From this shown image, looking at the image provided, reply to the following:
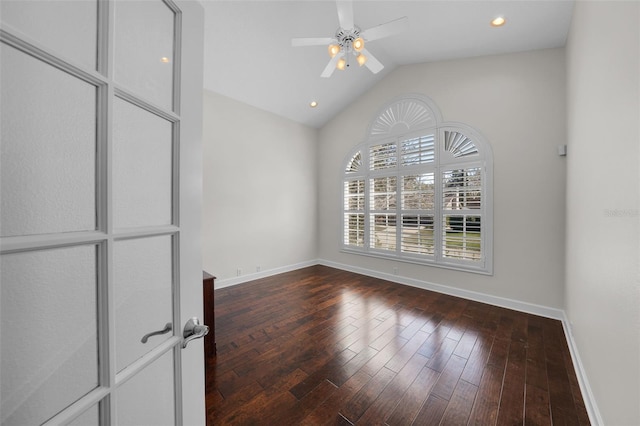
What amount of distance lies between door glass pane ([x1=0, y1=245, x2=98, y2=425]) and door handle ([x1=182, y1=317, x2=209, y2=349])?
25cm

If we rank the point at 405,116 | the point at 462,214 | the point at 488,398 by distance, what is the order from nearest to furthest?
the point at 488,398 → the point at 462,214 → the point at 405,116

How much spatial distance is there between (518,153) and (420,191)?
127cm

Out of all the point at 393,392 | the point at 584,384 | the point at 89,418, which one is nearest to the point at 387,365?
the point at 393,392

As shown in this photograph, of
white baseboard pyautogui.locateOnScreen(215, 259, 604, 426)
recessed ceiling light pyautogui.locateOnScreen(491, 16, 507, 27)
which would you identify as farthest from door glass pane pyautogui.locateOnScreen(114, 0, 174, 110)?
recessed ceiling light pyautogui.locateOnScreen(491, 16, 507, 27)

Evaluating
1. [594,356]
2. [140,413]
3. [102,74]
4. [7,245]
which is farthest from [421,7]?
[140,413]

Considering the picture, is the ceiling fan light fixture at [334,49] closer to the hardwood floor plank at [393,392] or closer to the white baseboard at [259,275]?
the hardwood floor plank at [393,392]

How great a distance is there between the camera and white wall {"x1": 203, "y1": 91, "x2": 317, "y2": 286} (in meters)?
3.76

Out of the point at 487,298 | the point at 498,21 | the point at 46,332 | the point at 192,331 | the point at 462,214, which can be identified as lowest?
the point at 487,298

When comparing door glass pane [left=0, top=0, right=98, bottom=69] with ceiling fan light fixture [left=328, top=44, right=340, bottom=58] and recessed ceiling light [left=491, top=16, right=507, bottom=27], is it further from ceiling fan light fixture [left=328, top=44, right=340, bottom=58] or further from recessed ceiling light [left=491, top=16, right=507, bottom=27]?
recessed ceiling light [left=491, top=16, right=507, bottom=27]

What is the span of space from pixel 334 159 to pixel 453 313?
135 inches

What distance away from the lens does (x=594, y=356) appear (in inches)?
60.8

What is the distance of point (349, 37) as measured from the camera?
2494 mm

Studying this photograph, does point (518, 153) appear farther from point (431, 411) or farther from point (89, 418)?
point (89, 418)

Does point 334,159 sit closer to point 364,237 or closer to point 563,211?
point 364,237
